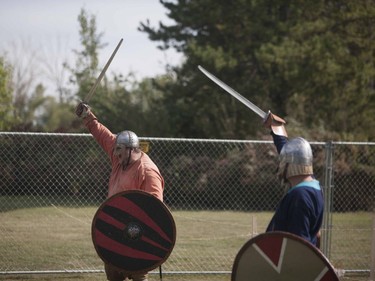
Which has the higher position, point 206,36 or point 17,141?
point 206,36

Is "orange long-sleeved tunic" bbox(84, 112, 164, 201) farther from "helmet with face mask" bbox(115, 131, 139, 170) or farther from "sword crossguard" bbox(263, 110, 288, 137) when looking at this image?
"sword crossguard" bbox(263, 110, 288, 137)

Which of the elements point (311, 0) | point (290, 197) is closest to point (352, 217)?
point (311, 0)

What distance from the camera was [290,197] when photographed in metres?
4.30

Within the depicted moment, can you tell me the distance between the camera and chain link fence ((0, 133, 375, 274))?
889 cm

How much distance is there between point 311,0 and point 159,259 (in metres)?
17.4

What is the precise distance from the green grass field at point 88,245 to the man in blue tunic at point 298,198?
2991 millimetres

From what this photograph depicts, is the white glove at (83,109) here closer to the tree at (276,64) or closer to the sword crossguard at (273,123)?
the sword crossguard at (273,123)

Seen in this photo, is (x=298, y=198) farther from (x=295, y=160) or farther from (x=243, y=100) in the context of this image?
(x=243, y=100)

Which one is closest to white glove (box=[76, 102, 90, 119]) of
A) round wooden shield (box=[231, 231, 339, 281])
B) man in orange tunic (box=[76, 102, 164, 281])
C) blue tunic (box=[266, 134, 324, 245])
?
man in orange tunic (box=[76, 102, 164, 281])

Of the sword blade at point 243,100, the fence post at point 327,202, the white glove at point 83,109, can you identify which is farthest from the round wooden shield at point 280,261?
the fence post at point 327,202

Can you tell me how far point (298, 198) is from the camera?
426cm

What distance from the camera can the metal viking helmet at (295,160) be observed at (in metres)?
4.45

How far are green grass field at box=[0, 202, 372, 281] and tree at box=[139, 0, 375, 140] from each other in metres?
8.28

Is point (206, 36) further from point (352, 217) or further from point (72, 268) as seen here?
point (72, 268)
